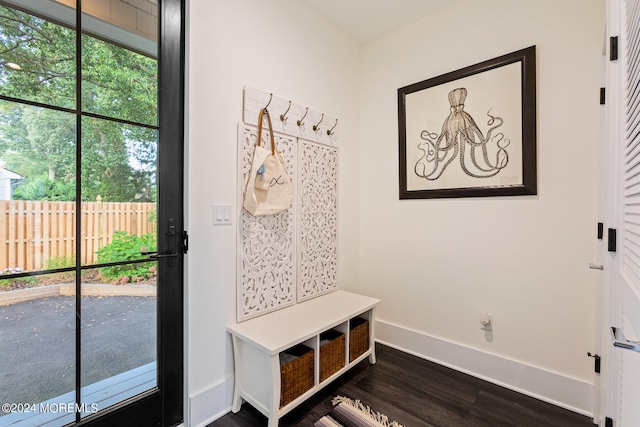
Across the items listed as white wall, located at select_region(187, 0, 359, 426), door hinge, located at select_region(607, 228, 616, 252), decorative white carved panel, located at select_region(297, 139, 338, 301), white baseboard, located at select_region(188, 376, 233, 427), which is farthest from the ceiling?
white baseboard, located at select_region(188, 376, 233, 427)

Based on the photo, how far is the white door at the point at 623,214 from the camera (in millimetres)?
768

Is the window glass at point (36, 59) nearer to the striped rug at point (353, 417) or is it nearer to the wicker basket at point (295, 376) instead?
the wicker basket at point (295, 376)

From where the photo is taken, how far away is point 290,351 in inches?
68.4

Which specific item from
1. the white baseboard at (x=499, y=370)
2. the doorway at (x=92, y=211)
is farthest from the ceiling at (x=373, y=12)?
the white baseboard at (x=499, y=370)

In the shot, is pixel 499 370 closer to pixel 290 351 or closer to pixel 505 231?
pixel 505 231

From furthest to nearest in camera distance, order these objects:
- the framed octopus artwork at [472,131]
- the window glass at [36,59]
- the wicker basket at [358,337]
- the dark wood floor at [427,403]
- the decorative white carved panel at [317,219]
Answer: the decorative white carved panel at [317,219], the wicker basket at [358,337], the framed octopus artwork at [472,131], the dark wood floor at [427,403], the window glass at [36,59]

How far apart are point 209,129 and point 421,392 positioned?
2032 millimetres

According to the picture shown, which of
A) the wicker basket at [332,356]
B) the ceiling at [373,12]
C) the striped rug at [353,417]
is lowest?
the striped rug at [353,417]

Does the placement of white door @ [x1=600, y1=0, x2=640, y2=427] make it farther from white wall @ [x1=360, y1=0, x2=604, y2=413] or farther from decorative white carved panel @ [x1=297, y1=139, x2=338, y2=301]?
decorative white carved panel @ [x1=297, y1=139, x2=338, y2=301]

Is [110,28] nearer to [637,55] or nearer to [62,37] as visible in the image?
[62,37]

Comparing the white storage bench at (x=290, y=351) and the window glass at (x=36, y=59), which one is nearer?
the window glass at (x=36, y=59)

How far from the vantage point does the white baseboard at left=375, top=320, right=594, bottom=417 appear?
162 cm

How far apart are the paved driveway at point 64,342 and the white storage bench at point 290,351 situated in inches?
18.7

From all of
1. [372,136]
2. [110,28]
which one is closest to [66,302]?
[110,28]
